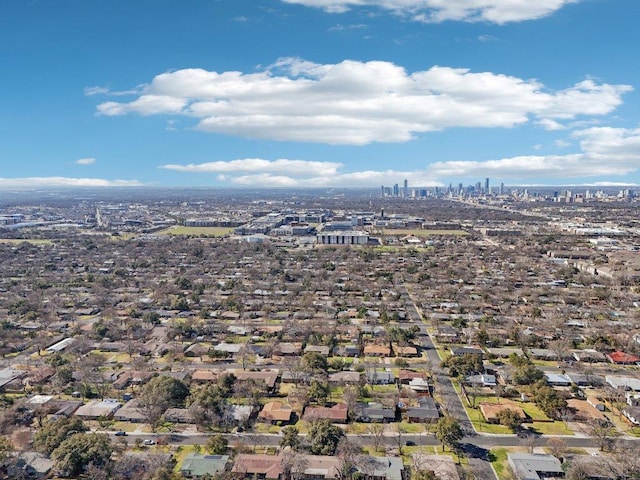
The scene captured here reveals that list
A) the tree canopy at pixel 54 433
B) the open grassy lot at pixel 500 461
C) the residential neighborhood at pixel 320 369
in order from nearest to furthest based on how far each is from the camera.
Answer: the open grassy lot at pixel 500 461, the residential neighborhood at pixel 320 369, the tree canopy at pixel 54 433

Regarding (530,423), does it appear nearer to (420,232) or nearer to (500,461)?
(500,461)

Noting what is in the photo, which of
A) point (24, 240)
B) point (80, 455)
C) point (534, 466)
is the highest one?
point (24, 240)

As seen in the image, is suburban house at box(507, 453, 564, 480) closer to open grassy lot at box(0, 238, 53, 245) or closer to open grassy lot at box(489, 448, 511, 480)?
open grassy lot at box(489, 448, 511, 480)

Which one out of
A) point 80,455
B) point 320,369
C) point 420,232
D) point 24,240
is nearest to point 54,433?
point 80,455

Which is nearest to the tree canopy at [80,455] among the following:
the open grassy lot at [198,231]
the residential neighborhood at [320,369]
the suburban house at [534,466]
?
the residential neighborhood at [320,369]

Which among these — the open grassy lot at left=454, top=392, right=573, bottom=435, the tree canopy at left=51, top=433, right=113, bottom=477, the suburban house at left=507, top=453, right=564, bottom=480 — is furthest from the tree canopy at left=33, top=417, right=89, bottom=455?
the suburban house at left=507, top=453, right=564, bottom=480

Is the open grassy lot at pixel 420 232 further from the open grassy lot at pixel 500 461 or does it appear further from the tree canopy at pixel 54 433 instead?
the tree canopy at pixel 54 433

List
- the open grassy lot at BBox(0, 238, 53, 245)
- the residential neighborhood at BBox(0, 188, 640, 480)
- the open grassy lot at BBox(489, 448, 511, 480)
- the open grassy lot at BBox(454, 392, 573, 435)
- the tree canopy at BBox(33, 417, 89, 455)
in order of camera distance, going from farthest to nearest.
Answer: the open grassy lot at BBox(0, 238, 53, 245) < the open grassy lot at BBox(454, 392, 573, 435) < the tree canopy at BBox(33, 417, 89, 455) < the residential neighborhood at BBox(0, 188, 640, 480) < the open grassy lot at BBox(489, 448, 511, 480)

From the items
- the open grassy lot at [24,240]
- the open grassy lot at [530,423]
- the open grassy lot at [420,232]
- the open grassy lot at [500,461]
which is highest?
the open grassy lot at [420,232]

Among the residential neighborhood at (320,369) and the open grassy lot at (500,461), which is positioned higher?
the residential neighborhood at (320,369)
